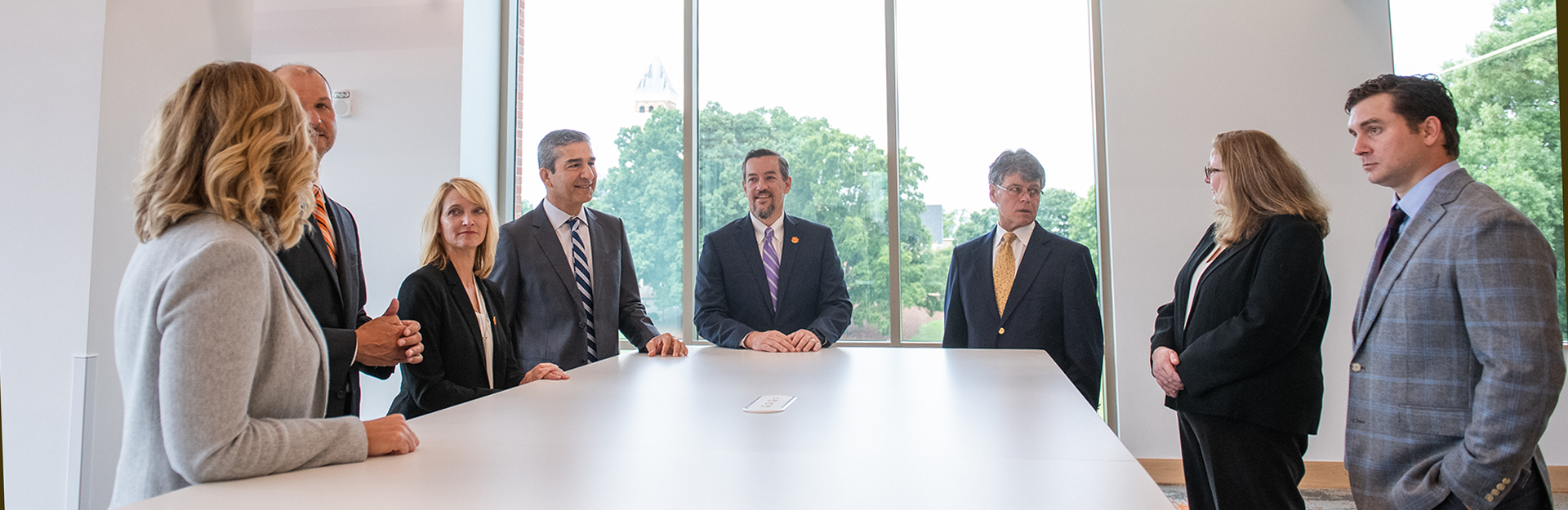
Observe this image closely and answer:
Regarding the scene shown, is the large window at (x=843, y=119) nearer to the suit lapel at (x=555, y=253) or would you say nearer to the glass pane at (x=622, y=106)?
the glass pane at (x=622, y=106)

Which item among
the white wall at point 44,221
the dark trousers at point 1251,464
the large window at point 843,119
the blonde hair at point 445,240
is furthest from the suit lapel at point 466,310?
the large window at point 843,119

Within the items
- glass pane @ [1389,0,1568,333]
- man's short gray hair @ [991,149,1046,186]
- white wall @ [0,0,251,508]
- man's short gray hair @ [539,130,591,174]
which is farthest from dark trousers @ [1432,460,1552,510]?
white wall @ [0,0,251,508]

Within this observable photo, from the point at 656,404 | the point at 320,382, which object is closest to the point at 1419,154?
the point at 656,404

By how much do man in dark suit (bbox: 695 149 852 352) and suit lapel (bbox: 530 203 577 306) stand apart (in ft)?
1.64

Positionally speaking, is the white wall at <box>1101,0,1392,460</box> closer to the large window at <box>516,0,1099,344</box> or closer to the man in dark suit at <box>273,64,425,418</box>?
the large window at <box>516,0,1099,344</box>

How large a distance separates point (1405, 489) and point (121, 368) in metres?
2.59

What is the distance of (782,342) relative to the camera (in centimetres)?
294

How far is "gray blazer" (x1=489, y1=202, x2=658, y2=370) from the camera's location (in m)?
3.23

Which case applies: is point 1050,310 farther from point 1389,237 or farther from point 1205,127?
point 1205,127

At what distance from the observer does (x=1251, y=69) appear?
14.8 ft

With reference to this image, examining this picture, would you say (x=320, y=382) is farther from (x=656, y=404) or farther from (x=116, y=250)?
(x=116, y=250)

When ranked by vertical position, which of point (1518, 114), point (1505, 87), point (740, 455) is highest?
point (1505, 87)

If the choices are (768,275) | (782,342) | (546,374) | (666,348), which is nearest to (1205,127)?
(768,275)

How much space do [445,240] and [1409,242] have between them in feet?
8.98
